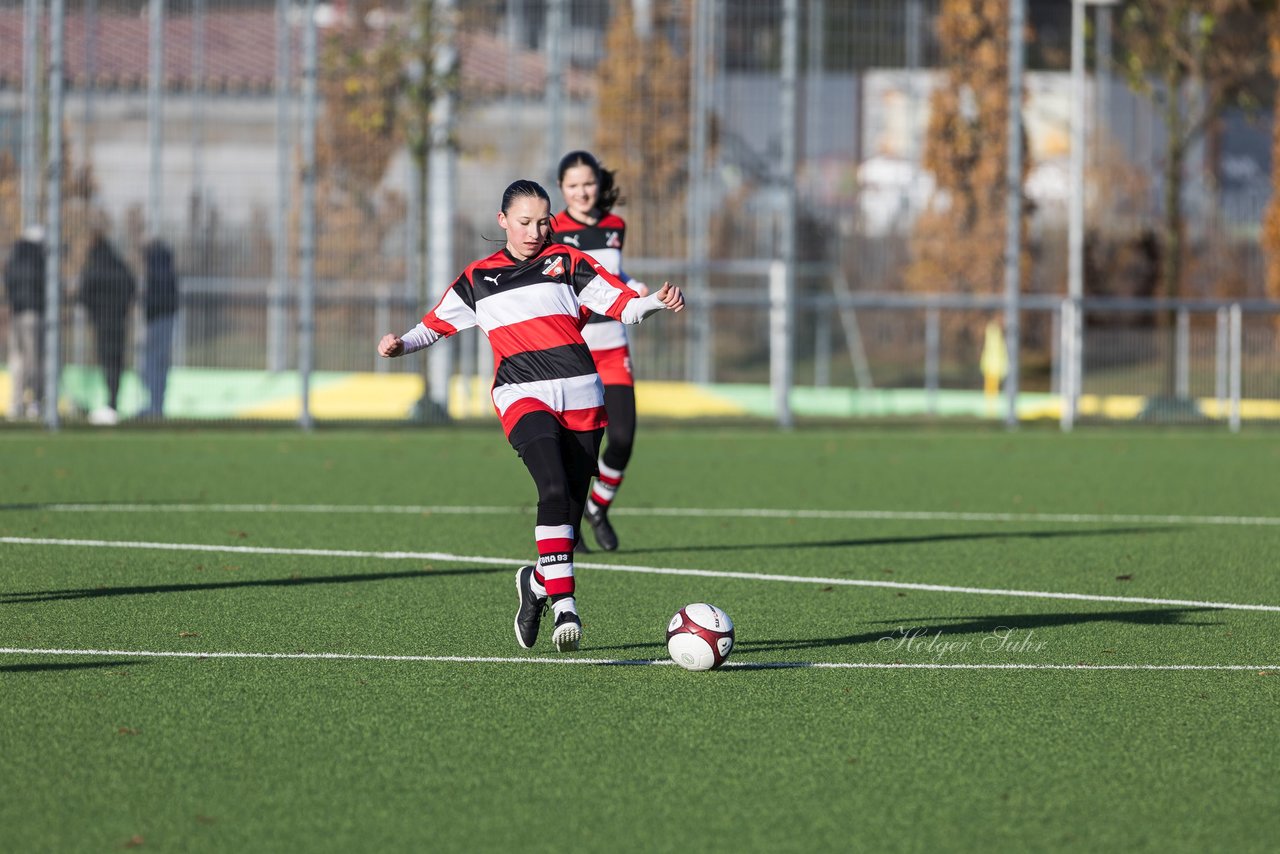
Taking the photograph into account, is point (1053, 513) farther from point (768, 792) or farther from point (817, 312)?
point (817, 312)

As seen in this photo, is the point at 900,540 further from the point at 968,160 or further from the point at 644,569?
the point at 968,160

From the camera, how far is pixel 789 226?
2166cm

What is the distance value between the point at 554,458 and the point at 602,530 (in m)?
3.50

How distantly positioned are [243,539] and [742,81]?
643 inches

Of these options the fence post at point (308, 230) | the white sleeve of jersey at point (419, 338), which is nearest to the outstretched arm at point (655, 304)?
the white sleeve of jersey at point (419, 338)

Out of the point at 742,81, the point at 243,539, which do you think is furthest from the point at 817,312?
the point at 243,539

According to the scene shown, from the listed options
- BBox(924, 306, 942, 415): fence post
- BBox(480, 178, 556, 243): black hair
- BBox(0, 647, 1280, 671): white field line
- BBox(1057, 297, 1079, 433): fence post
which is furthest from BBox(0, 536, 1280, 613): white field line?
BBox(924, 306, 942, 415): fence post

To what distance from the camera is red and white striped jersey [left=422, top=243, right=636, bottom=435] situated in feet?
24.6

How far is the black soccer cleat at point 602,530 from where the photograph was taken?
35.4ft

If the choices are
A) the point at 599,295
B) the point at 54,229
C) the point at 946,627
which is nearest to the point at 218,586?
the point at 599,295

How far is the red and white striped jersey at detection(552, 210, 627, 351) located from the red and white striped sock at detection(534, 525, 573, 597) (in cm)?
334

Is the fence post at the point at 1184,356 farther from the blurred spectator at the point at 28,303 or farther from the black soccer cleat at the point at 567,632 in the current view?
the black soccer cleat at the point at 567,632

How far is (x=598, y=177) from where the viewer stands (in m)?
10.4

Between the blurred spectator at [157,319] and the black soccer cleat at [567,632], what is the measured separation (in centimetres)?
1506
